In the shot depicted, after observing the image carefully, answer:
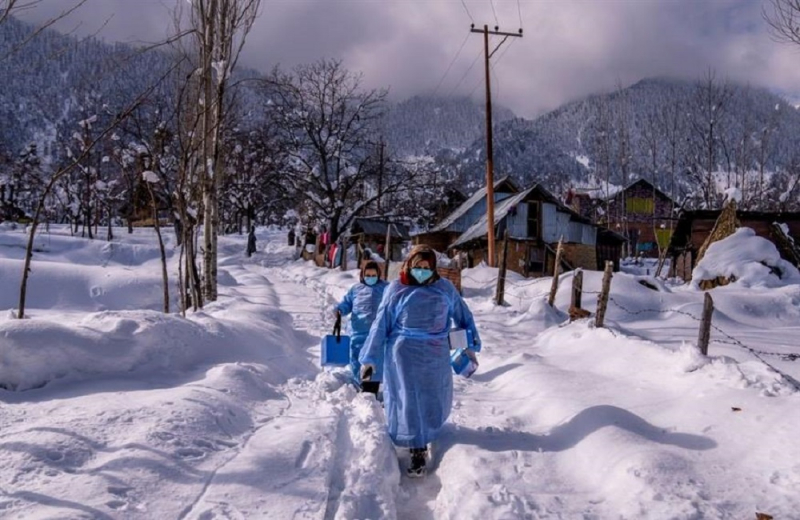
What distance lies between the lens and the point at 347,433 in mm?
4508

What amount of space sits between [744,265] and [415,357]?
49.5 feet

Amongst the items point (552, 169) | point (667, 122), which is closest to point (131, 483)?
point (667, 122)

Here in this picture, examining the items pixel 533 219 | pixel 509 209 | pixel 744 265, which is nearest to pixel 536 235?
pixel 533 219

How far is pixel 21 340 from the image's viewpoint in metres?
4.62

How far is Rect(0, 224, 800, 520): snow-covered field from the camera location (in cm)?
301

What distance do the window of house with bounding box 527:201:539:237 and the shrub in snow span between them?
11.5 metres

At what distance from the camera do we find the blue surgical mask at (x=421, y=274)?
4273 mm

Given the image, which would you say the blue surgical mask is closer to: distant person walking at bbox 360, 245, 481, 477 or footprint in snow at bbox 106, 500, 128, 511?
distant person walking at bbox 360, 245, 481, 477

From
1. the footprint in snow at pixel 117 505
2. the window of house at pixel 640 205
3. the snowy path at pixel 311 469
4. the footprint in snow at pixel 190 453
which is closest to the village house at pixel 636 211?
the window of house at pixel 640 205

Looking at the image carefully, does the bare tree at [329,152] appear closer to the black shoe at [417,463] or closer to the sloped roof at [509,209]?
the sloped roof at [509,209]

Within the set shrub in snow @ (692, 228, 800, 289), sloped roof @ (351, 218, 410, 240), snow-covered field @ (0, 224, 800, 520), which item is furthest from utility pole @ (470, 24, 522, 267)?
sloped roof @ (351, 218, 410, 240)

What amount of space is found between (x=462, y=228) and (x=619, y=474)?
Answer: 3098cm

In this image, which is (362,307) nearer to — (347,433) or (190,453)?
(347,433)

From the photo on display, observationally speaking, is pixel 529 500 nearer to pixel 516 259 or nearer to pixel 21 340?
pixel 21 340
